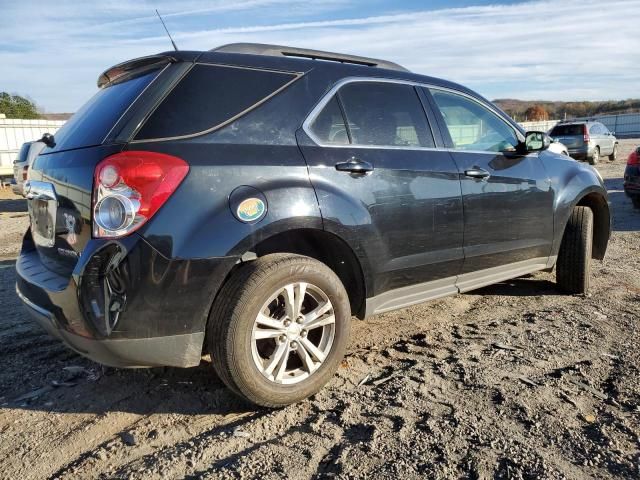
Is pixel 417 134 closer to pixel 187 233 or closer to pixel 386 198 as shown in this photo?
pixel 386 198

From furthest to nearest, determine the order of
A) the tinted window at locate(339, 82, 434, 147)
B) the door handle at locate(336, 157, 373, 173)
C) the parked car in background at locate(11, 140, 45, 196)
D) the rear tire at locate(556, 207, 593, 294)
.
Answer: the parked car in background at locate(11, 140, 45, 196)
the rear tire at locate(556, 207, 593, 294)
the tinted window at locate(339, 82, 434, 147)
the door handle at locate(336, 157, 373, 173)

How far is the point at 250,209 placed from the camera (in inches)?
106

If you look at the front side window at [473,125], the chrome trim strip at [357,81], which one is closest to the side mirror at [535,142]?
the front side window at [473,125]

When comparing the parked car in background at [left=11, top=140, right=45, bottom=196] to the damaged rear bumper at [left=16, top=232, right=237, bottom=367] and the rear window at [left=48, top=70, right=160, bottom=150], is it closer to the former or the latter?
the rear window at [left=48, top=70, right=160, bottom=150]

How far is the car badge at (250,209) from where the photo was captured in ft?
8.73

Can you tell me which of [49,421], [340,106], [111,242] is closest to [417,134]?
[340,106]

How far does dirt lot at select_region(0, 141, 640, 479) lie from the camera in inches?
93.7

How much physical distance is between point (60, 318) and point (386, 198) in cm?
186

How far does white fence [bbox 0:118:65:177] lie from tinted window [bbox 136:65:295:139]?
53.5ft

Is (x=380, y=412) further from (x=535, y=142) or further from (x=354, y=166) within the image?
(x=535, y=142)

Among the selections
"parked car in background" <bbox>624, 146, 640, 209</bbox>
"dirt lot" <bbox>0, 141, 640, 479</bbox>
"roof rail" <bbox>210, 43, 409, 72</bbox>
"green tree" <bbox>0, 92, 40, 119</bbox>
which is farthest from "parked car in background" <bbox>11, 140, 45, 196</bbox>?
"green tree" <bbox>0, 92, 40, 119</bbox>

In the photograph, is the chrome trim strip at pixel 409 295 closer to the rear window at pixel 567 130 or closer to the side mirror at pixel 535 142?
the side mirror at pixel 535 142

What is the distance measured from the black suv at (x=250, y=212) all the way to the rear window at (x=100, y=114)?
0.02 meters

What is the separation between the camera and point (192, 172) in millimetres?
Result: 2566
